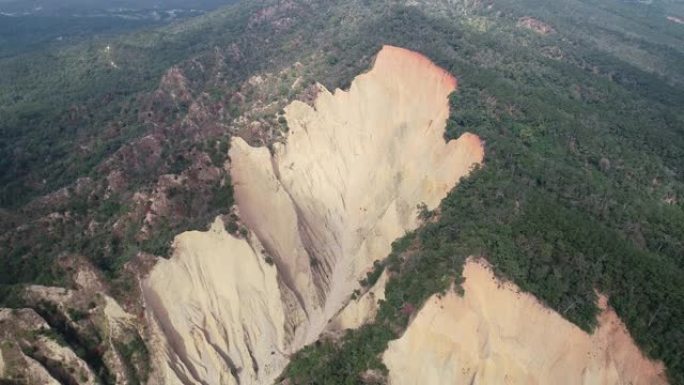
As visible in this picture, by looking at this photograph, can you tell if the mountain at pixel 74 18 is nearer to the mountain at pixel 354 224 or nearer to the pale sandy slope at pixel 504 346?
the mountain at pixel 354 224

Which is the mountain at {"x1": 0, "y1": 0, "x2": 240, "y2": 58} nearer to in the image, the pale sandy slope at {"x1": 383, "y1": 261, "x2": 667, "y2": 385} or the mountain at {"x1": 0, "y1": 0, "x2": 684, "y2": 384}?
the mountain at {"x1": 0, "y1": 0, "x2": 684, "y2": 384}

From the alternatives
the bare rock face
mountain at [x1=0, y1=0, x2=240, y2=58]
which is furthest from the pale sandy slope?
mountain at [x1=0, y1=0, x2=240, y2=58]

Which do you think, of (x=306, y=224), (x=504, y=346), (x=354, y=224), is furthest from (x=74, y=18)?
(x=504, y=346)

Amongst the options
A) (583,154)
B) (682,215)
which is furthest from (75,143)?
(682,215)

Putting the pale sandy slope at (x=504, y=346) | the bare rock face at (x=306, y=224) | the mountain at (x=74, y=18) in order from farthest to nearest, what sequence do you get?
the mountain at (x=74, y=18)
the bare rock face at (x=306, y=224)
the pale sandy slope at (x=504, y=346)

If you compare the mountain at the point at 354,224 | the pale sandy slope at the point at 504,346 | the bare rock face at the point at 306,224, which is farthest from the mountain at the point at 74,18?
the pale sandy slope at the point at 504,346

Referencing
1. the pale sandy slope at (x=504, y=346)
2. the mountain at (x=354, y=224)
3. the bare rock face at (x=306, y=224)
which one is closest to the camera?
the pale sandy slope at (x=504, y=346)
